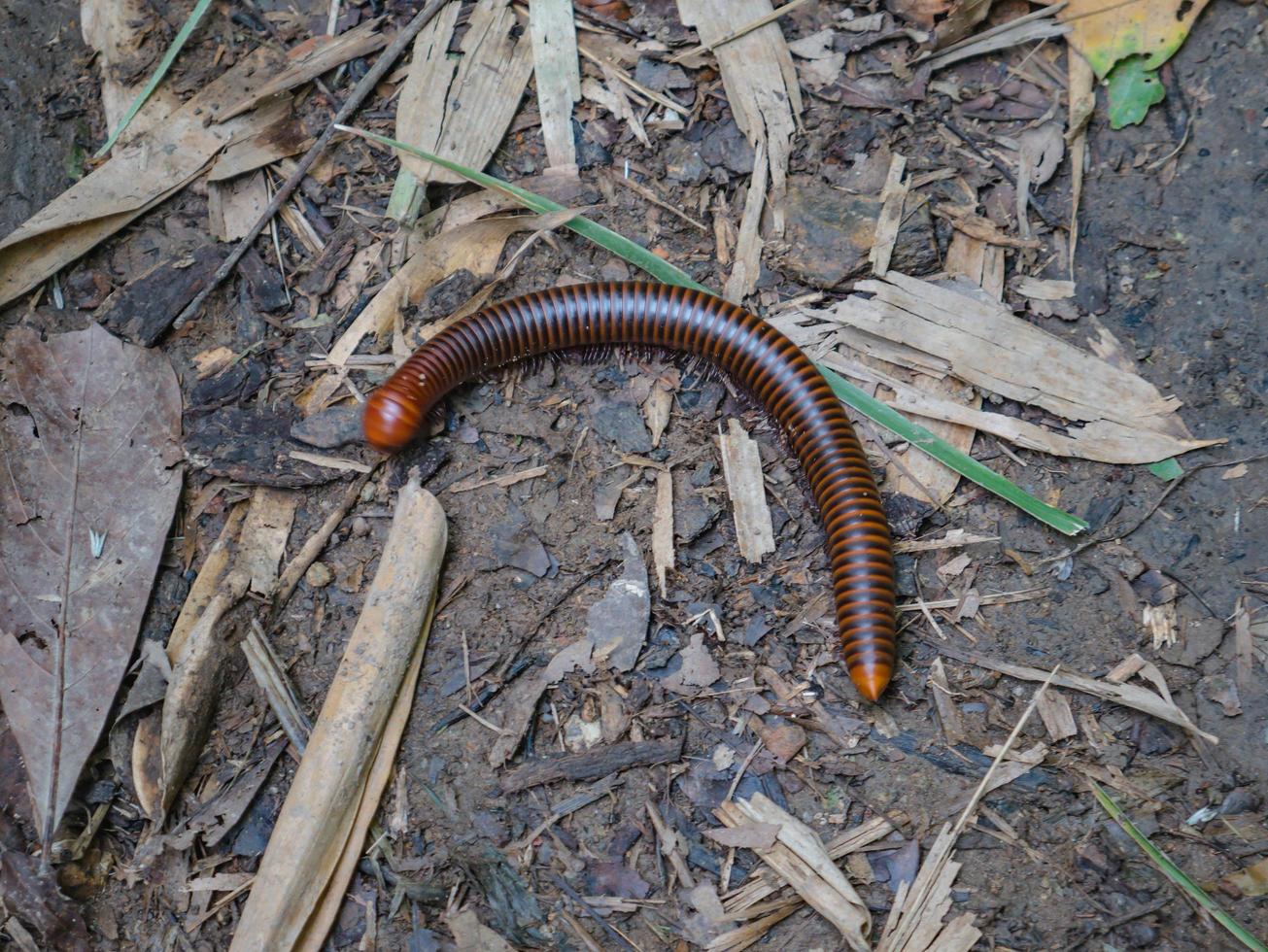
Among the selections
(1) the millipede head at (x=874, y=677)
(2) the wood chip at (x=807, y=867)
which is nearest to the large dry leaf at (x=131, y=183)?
(1) the millipede head at (x=874, y=677)

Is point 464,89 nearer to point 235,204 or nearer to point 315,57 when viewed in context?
point 315,57

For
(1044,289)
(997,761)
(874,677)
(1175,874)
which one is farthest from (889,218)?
(1175,874)

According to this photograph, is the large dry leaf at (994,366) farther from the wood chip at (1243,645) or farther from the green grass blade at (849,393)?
the wood chip at (1243,645)

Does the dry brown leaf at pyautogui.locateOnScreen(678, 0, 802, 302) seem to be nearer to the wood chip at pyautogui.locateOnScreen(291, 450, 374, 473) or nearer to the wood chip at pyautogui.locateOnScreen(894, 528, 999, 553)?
the wood chip at pyautogui.locateOnScreen(894, 528, 999, 553)

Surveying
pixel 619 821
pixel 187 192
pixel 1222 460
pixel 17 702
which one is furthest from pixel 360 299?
pixel 1222 460

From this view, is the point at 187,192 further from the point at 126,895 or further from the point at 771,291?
the point at 126,895

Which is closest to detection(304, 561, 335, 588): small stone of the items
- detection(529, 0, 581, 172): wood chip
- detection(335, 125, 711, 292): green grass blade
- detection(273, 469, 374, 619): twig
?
detection(273, 469, 374, 619): twig
